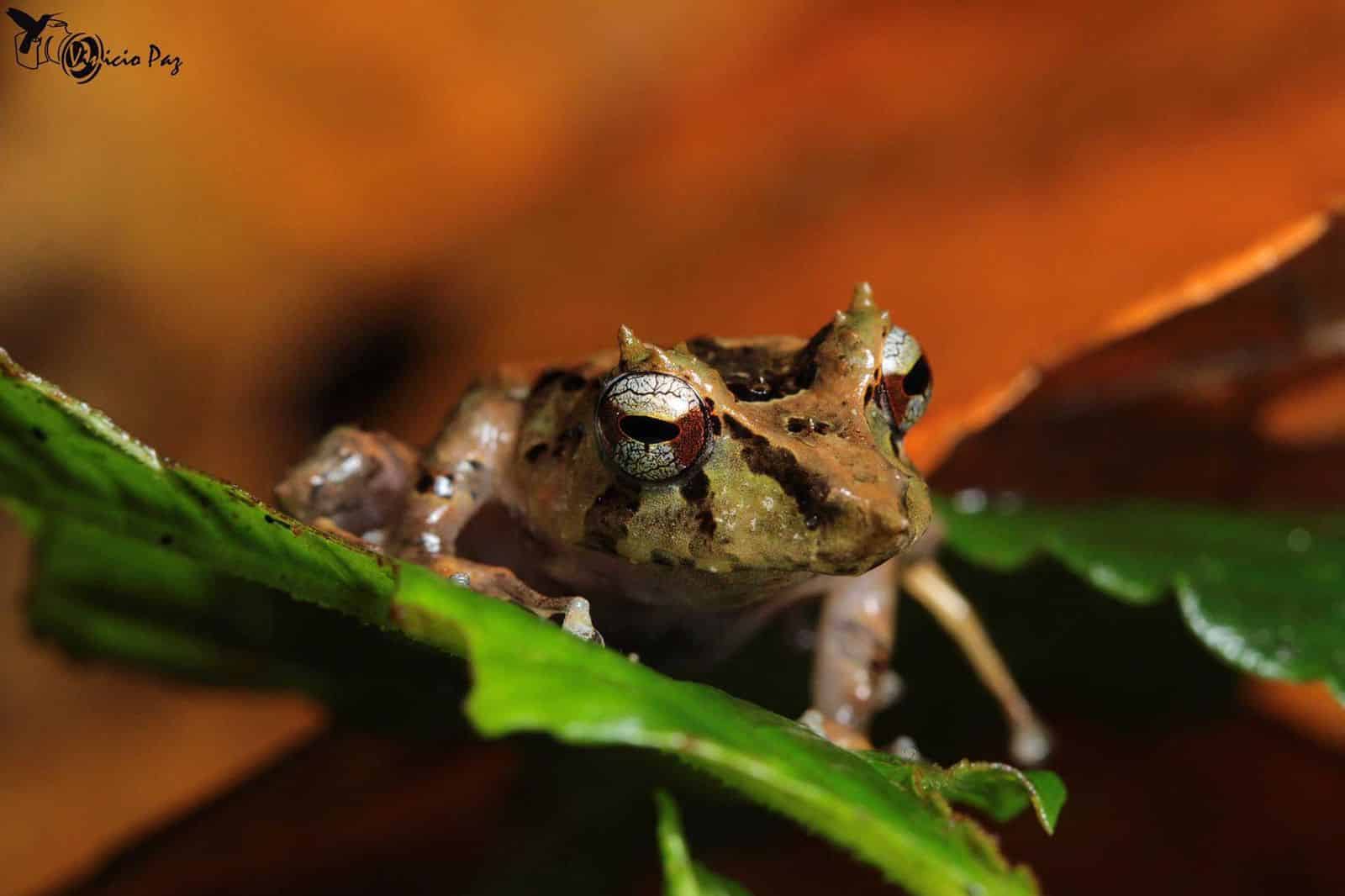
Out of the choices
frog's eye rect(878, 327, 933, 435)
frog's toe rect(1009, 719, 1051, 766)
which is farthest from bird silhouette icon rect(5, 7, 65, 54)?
frog's toe rect(1009, 719, 1051, 766)

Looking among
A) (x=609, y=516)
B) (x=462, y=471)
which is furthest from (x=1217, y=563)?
(x=462, y=471)

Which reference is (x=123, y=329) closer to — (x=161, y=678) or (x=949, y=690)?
(x=161, y=678)

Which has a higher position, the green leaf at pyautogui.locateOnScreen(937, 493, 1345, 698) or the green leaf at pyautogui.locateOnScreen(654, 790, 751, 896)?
the green leaf at pyautogui.locateOnScreen(937, 493, 1345, 698)

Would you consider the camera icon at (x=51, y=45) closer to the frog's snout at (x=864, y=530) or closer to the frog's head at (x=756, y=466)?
the frog's head at (x=756, y=466)

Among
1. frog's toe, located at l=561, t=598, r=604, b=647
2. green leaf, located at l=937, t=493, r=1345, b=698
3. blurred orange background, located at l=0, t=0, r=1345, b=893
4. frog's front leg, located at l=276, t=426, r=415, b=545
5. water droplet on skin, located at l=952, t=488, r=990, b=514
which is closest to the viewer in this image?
frog's toe, located at l=561, t=598, r=604, b=647

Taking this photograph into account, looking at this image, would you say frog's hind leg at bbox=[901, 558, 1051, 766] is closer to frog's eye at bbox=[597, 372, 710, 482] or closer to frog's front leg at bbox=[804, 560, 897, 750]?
frog's front leg at bbox=[804, 560, 897, 750]

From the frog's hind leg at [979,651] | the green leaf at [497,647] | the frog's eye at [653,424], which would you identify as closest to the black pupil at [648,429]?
the frog's eye at [653,424]

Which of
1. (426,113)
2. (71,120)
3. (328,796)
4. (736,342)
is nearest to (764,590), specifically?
(736,342)
